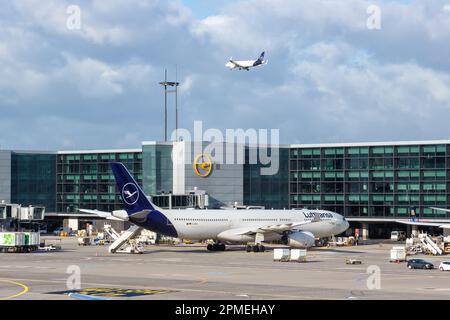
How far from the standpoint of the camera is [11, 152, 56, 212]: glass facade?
18225 centimetres

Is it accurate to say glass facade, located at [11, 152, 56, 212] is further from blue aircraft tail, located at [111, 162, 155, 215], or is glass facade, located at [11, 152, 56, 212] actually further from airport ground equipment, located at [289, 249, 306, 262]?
airport ground equipment, located at [289, 249, 306, 262]

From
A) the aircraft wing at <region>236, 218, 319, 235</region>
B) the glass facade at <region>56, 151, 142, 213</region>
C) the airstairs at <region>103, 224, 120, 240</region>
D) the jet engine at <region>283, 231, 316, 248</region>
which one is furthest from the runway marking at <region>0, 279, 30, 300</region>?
the glass facade at <region>56, 151, 142, 213</region>

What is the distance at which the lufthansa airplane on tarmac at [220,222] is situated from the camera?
9769 centimetres

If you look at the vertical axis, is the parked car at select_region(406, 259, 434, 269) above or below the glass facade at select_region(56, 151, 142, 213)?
below

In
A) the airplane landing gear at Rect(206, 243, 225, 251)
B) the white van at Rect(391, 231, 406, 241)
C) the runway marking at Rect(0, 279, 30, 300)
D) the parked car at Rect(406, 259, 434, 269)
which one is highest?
the runway marking at Rect(0, 279, 30, 300)

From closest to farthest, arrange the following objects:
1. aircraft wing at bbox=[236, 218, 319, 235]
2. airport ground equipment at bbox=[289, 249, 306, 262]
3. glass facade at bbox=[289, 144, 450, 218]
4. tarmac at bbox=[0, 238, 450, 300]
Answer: tarmac at bbox=[0, 238, 450, 300], airport ground equipment at bbox=[289, 249, 306, 262], aircraft wing at bbox=[236, 218, 319, 235], glass facade at bbox=[289, 144, 450, 218]

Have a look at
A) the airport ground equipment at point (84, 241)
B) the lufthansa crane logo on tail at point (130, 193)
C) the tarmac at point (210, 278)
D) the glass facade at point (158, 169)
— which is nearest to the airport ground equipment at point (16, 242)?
the tarmac at point (210, 278)

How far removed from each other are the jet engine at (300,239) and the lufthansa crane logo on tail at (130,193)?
21.0 metres

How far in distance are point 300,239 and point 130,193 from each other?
2292 centimetres

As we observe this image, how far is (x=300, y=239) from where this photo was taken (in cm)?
10562

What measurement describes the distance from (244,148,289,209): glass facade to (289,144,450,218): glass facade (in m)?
1.33

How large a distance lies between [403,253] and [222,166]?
62.6m

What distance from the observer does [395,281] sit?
6062 centimetres
